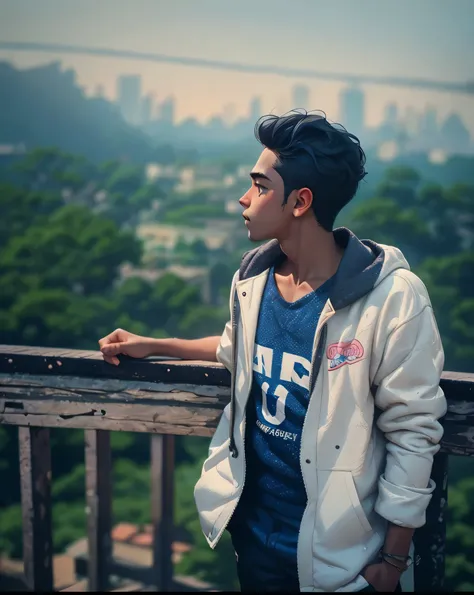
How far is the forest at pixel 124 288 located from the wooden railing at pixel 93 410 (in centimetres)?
1607

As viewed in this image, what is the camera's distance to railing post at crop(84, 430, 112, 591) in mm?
1711

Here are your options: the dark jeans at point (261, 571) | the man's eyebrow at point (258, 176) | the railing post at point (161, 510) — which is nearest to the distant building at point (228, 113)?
the railing post at point (161, 510)

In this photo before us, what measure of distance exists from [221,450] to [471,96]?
37.1 meters

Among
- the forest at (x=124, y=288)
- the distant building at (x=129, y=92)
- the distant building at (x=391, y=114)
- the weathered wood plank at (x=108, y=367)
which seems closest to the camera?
the weathered wood plank at (x=108, y=367)

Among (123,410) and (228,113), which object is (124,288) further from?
(123,410)

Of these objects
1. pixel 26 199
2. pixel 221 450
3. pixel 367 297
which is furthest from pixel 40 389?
pixel 26 199

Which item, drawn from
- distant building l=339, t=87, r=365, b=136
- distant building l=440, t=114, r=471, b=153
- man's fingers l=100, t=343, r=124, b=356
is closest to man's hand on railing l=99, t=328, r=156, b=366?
man's fingers l=100, t=343, r=124, b=356

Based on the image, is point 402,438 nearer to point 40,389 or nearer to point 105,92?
point 40,389

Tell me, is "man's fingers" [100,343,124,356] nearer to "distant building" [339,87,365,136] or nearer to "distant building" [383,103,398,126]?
"distant building" [339,87,365,136]

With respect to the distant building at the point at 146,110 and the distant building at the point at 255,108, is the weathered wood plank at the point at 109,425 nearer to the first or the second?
the distant building at the point at 146,110

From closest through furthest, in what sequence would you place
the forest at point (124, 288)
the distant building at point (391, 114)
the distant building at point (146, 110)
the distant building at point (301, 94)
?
the forest at point (124, 288) → the distant building at point (301, 94) → the distant building at point (146, 110) → the distant building at point (391, 114)

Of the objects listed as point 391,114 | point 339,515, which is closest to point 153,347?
point 339,515

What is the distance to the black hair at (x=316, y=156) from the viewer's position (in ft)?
4.65

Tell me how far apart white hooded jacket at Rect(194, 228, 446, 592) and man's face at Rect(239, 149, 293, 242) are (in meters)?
0.15
